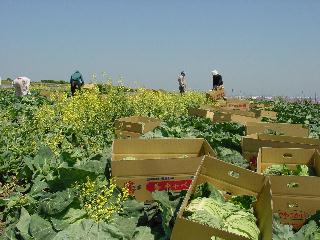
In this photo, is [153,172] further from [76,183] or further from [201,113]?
[201,113]

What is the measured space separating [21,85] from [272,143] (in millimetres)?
15416

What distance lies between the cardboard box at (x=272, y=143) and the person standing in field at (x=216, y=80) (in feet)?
37.9

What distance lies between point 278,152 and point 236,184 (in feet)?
4.14

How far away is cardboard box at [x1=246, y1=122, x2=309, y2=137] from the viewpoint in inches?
279

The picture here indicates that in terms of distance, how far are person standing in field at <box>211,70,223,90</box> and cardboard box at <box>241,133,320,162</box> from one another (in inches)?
455

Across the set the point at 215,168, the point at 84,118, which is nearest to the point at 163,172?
the point at 215,168

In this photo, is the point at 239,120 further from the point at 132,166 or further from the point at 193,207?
the point at 193,207

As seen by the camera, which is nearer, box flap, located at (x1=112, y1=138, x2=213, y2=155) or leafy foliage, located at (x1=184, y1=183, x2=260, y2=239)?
leafy foliage, located at (x1=184, y1=183, x2=260, y2=239)

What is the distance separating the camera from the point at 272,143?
18.3 feet

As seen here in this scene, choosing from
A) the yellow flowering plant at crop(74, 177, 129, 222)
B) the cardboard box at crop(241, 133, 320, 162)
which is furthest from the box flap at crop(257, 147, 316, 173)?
the yellow flowering plant at crop(74, 177, 129, 222)

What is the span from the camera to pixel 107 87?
9734 millimetres

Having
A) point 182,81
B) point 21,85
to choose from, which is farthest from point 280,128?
point 182,81

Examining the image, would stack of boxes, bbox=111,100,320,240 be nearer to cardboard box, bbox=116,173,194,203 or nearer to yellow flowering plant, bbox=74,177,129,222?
cardboard box, bbox=116,173,194,203

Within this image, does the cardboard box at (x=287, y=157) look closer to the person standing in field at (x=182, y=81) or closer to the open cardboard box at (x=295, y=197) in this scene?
the open cardboard box at (x=295, y=197)
